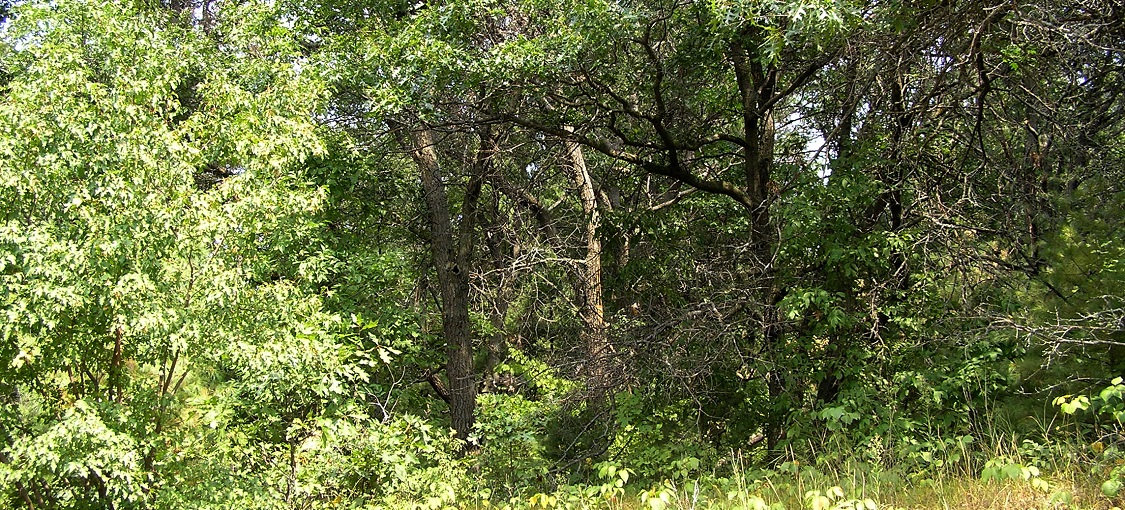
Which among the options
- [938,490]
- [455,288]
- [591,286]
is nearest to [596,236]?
[591,286]

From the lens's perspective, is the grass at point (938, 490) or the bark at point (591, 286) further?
the bark at point (591, 286)

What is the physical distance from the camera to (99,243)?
4609 millimetres

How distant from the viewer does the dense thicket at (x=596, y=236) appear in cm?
499

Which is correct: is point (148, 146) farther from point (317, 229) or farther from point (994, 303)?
point (994, 303)

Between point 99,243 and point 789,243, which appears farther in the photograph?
point 789,243

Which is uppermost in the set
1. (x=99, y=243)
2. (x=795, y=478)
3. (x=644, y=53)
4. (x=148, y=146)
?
(x=644, y=53)

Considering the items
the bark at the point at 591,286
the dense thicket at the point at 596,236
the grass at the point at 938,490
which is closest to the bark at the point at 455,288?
the dense thicket at the point at 596,236

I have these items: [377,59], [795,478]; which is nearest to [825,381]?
[795,478]

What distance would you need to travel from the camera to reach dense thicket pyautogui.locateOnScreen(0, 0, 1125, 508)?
4.99m

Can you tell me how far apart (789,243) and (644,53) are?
2.37 m

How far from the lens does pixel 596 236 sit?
8859 millimetres

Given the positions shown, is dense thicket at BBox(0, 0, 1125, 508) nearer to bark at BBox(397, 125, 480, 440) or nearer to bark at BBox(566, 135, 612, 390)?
bark at BBox(566, 135, 612, 390)

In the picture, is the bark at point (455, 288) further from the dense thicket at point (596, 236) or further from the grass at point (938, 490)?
the grass at point (938, 490)

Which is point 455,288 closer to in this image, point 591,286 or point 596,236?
point 591,286
